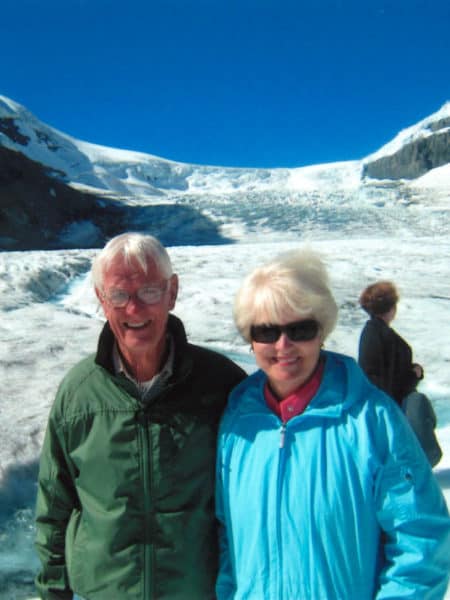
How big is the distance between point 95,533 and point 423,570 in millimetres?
911

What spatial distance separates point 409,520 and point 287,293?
0.63m

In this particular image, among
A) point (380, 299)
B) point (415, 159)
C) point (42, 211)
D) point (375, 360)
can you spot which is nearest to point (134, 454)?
point (375, 360)

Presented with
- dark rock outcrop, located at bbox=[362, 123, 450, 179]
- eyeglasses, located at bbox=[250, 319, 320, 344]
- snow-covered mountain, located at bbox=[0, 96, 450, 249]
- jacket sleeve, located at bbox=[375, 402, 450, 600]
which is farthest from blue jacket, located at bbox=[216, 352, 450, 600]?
dark rock outcrop, located at bbox=[362, 123, 450, 179]

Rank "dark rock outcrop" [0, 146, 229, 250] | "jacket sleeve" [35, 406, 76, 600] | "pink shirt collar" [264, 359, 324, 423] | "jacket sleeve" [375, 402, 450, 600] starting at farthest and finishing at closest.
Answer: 1. "dark rock outcrop" [0, 146, 229, 250]
2. "jacket sleeve" [35, 406, 76, 600]
3. "pink shirt collar" [264, 359, 324, 423]
4. "jacket sleeve" [375, 402, 450, 600]

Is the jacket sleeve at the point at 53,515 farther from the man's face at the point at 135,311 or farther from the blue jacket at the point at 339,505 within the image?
the blue jacket at the point at 339,505

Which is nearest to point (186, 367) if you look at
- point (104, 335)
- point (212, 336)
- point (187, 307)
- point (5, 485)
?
point (104, 335)

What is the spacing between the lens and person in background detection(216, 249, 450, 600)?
1281 millimetres

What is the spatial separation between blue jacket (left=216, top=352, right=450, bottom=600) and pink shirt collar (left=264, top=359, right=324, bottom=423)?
0.03m

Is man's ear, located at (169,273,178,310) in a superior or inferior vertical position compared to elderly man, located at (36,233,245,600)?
superior

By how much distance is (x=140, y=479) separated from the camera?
154cm

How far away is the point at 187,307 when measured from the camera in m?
9.16

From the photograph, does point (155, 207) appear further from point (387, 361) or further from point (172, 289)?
point (172, 289)

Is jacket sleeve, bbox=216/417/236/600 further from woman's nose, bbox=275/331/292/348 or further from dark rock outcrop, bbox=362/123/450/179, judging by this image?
dark rock outcrop, bbox=362/123/450/179

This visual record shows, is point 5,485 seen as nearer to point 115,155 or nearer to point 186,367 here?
point 186,367
